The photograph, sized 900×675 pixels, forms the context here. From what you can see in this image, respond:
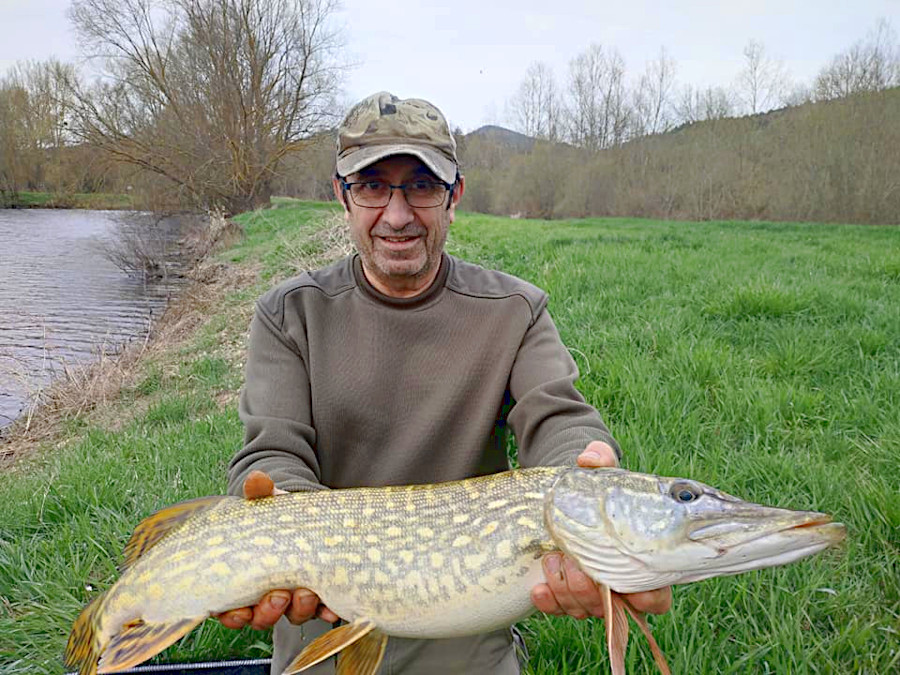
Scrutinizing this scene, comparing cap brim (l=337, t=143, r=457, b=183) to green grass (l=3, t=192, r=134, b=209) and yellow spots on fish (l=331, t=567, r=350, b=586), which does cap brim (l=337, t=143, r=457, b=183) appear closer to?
yellow spots on fish (l=331, t=567, r=350, b=586)

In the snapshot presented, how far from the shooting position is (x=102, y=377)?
21.0 ft

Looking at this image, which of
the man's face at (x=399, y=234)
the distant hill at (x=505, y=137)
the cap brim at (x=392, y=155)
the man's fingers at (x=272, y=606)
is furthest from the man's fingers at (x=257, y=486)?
the distant hill at (x=505, y=137)

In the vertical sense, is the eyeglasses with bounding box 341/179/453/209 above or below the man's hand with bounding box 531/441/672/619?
above

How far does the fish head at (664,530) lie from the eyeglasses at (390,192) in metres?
1.24

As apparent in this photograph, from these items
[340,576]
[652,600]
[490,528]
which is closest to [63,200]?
[340,576]

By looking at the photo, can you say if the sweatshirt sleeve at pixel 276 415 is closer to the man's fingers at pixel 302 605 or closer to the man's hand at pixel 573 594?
the man's fingers at pixel 302 605

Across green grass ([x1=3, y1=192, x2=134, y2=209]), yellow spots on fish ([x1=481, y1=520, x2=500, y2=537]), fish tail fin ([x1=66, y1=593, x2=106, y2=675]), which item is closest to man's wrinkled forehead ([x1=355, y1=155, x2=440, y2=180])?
yellow spots on fish ([x1=481, y1=520, x2=500, y2=537])

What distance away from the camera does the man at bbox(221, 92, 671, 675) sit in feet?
6.85

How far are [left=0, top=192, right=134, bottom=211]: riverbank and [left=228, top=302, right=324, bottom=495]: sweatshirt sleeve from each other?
34.4 meters

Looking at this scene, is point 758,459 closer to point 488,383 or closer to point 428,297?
point 488,383

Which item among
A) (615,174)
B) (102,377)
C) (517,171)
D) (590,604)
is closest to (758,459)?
(590,604)

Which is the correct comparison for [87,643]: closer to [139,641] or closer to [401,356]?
[139,641]

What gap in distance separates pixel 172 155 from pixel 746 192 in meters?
24.0

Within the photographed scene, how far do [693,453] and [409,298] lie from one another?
5.37 ft
